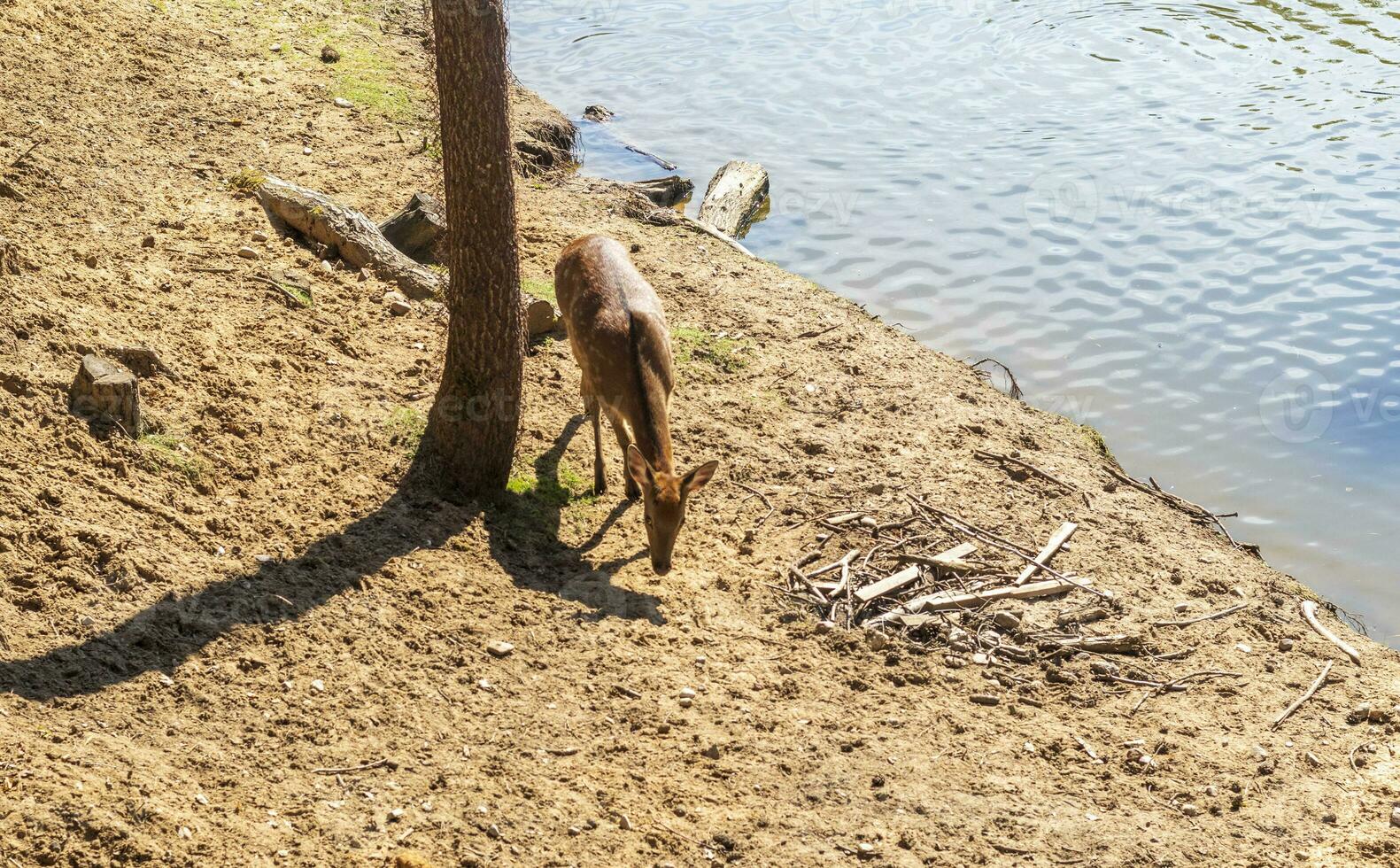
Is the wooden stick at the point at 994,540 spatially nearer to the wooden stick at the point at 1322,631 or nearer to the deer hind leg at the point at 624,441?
the wooden stick at the point at 1322,631

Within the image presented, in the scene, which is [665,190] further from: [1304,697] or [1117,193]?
[1304,697]

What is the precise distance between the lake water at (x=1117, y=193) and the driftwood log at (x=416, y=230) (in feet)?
14.6

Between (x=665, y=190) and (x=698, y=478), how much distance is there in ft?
24.5

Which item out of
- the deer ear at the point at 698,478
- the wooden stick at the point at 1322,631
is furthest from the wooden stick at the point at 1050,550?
the deer ear at the point at 698,478

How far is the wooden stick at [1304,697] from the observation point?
6.06 meters

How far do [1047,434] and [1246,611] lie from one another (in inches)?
98.5

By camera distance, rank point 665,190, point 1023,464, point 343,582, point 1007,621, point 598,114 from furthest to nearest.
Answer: point 598,114 → point 665,190 → point 1023,464 → point 1007,621 → point 343,582

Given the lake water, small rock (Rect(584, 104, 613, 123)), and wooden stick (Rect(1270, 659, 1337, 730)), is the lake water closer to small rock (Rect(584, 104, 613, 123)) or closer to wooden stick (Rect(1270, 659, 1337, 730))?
small rock (Rect(584, 104, 613, 123))

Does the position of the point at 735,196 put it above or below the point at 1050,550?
above

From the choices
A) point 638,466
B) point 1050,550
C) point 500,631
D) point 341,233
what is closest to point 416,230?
point 341,233

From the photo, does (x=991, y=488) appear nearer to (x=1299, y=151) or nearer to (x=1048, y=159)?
(x=1048, y=159)

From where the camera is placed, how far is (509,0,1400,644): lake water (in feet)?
32.3

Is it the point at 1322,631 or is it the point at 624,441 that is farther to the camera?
the point at 624,441

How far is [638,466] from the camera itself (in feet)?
23.1
